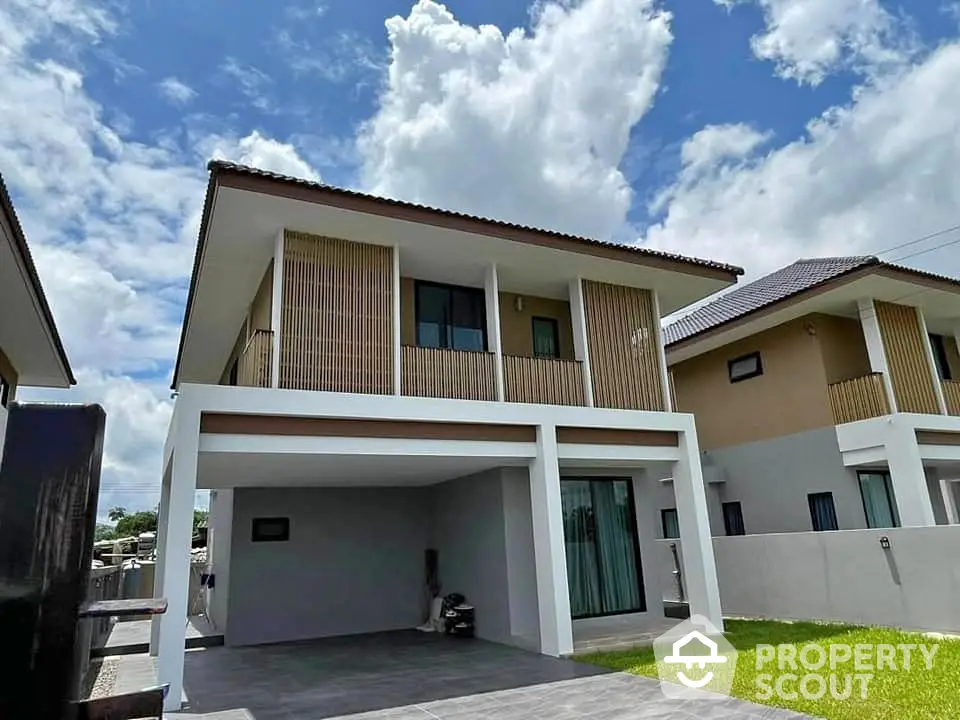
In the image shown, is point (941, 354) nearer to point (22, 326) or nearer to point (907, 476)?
point (907, 476)

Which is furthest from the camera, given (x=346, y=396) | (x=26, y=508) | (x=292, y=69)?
(x=292, y=69)

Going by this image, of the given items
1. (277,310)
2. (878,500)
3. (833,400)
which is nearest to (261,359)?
(277,310)

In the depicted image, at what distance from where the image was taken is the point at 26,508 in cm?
99

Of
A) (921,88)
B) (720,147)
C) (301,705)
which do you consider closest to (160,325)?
(301,705)

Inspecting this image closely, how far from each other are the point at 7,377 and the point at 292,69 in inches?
306

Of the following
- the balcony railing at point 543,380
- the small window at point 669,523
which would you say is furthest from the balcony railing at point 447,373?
the small window at point 669,523

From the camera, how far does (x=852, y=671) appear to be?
22.8ft

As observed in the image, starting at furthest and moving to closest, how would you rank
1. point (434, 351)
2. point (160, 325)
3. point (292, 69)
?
point (160, 325), point (292, 69), point (434, 351)

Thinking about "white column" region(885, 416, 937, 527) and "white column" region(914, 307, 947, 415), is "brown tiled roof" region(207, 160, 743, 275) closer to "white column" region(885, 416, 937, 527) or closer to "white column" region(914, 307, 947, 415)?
"white column" region(885, 416, 937, 527)

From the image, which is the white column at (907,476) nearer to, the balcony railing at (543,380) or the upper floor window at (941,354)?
the upper floor window at (941,354)

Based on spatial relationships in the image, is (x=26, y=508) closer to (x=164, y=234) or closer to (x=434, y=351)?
(x=434, y=351)

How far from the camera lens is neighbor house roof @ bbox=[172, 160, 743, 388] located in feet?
24.8

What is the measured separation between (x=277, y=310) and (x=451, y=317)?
319cm

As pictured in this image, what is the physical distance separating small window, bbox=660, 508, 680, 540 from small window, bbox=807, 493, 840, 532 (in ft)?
12.1
